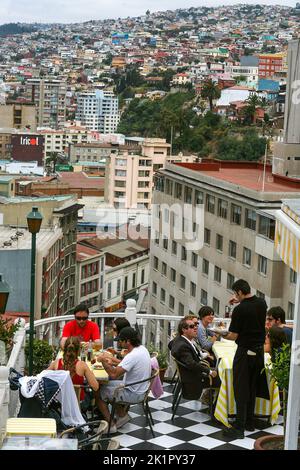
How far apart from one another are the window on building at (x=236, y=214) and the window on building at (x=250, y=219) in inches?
29.2

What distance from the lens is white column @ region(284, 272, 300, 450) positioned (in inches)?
263

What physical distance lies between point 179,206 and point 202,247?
485 cm

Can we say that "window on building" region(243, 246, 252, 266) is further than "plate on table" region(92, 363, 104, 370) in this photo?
Yes

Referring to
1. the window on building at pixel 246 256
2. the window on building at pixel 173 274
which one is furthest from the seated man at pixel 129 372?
the window on building at pixel 173 274

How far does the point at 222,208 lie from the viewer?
4669 centimetres

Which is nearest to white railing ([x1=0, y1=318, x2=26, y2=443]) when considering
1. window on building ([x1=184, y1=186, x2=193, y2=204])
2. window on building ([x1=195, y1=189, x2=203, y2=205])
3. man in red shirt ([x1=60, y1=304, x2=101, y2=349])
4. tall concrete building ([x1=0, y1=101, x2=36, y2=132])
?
man in red shirt ([x1=60, y1=304, x2=101, y2=349])

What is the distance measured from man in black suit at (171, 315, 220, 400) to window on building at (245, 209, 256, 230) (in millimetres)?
33934

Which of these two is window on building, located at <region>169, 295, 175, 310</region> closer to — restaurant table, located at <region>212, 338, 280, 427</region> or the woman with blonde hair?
restaurant table, located at <region>212, 338, 280, 427</region>

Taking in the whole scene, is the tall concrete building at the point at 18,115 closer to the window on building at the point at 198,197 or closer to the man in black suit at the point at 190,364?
the window on building at the point at 198,197

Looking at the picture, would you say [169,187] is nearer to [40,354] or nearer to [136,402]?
[40,354]

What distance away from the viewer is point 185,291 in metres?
49.8

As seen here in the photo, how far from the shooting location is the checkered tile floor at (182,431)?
8367mm

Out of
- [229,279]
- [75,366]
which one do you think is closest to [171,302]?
[229,279]
